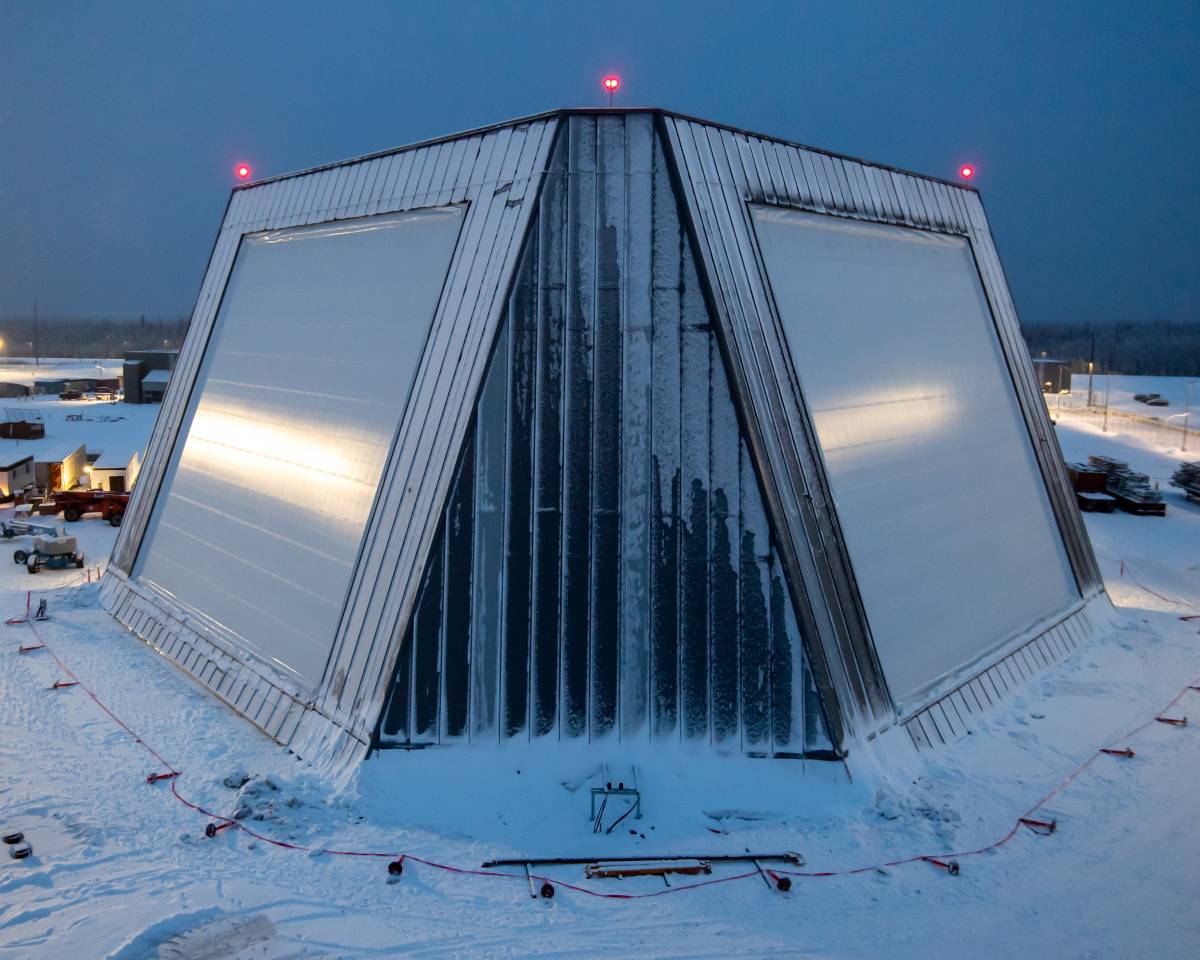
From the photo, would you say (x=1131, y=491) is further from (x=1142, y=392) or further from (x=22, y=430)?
(x=1142, y=392)

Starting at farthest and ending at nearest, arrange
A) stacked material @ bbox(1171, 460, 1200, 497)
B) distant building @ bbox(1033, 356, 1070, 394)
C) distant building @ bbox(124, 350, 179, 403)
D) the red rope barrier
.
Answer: distant building @ bbox(1033, 356, 1070, 394), distant building @ bbox(124, 350, 179, 403), stacked material @ bbox(1171, 460, 1200, 497), the red rope barrier

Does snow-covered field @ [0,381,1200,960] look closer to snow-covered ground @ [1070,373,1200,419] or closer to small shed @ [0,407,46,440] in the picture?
small shed @ [0,407,46,440]

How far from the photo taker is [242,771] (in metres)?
10.8

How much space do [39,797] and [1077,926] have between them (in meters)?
11.3

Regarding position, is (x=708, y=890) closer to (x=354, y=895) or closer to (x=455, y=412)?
(x=354, y=895)

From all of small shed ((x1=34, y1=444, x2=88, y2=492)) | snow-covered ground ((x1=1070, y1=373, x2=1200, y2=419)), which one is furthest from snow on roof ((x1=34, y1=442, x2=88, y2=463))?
snow-covered ground ((x1=1070, y1=373, x2=1200, y2=419))

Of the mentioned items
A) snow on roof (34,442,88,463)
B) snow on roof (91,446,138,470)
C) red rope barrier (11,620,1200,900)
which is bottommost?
red rope barrier (11,620,1200,900)

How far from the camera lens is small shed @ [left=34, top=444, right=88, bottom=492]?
3350 cm

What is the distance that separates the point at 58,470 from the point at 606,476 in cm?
3077

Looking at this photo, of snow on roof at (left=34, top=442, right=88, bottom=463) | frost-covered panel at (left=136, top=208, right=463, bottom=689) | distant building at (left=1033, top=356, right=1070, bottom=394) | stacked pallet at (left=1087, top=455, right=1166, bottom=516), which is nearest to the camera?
frost-covered panel at (left=136, top=208, right=463, bottom=689)

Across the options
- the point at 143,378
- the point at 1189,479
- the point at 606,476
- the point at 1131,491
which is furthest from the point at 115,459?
the point at 1189,479

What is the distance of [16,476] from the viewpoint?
3306 centimetres

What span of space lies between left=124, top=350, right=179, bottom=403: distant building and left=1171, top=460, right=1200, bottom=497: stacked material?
187 ft

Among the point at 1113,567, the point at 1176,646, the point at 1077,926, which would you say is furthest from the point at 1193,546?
the point at 1077,926
